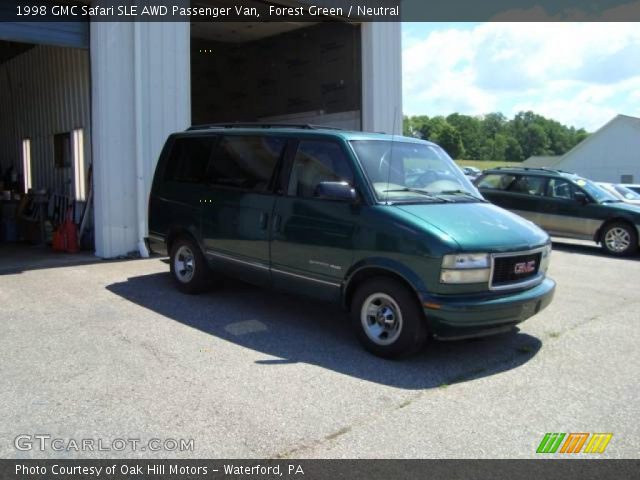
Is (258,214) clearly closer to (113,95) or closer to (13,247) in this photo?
(113,95)

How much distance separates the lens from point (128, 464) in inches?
129

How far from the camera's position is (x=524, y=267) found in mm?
5148

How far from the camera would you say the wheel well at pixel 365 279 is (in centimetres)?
493

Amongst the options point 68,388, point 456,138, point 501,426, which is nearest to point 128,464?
point 68,388

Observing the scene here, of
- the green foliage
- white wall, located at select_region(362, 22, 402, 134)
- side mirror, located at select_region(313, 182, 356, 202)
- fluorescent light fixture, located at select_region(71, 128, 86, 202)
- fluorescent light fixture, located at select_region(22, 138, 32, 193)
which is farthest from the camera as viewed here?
the green foliage

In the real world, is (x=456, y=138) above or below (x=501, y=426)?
above

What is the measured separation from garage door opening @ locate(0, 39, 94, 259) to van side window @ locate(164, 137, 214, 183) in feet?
11.9

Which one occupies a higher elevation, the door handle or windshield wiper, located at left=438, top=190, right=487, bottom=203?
windshield wiper, located at left=438, top=190, right=487, bottom=203

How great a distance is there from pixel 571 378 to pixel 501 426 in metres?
1.26

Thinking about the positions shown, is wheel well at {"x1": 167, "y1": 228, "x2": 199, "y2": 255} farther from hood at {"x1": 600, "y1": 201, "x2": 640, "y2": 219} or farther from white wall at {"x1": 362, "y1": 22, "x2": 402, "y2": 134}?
hood at {"x1": 600, "y1": 201, "x2": 640, "y2": 219}

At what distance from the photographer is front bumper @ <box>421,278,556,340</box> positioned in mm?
4688

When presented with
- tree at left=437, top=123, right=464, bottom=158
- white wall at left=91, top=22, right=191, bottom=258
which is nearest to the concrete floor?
white wall at left=91, top=22, right=191, bottom=258

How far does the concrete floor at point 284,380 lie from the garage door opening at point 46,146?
185 inches

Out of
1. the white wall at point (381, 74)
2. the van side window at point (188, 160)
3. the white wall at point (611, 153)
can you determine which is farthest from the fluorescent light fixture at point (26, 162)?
the white wall at point (611, 153)
